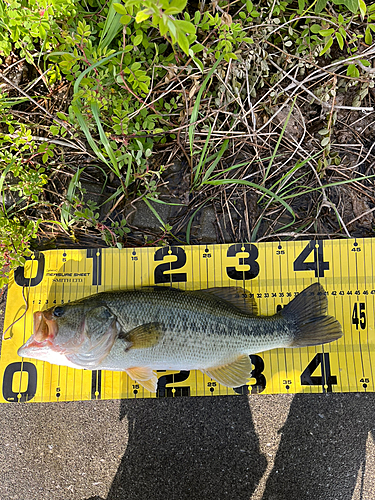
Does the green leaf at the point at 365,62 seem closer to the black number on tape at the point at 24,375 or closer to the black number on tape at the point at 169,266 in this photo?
the black number on tape at the point at 169,266

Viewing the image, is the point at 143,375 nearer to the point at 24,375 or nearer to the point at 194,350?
the point at 194,350

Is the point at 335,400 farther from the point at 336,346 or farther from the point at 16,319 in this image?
the point at 16,319

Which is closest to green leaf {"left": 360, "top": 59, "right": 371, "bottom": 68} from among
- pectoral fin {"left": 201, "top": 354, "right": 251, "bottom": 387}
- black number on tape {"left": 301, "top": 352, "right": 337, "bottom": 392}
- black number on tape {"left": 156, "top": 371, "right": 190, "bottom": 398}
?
black number on tape {"left": 301, "top": 352, "right": 337, "bottom": 392}

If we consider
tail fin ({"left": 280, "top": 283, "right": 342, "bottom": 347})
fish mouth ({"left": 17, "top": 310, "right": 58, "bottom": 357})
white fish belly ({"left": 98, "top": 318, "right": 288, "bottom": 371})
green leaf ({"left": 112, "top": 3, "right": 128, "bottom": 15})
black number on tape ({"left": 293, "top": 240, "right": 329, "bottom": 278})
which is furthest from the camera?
black number on tape ({"left": 293, "top": 240, "right": 329, "bottom": 278})

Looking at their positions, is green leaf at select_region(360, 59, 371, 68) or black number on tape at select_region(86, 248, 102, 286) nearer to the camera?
green leaf at select_region(360, 59, 371, 68)

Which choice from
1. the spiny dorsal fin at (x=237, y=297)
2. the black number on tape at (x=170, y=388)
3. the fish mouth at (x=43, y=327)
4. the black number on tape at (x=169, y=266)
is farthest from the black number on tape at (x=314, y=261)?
the fish mouth at (x=43, y=327)

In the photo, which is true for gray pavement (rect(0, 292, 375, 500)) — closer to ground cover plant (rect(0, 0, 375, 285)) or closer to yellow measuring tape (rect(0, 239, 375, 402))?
yellow measuring tape (rect(0, 239, 375, 402))
